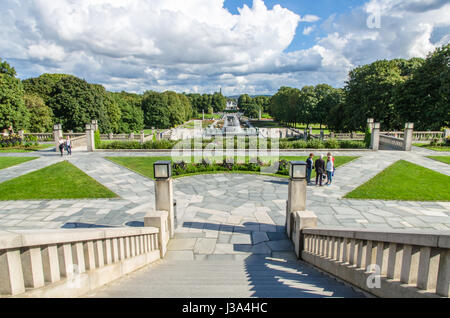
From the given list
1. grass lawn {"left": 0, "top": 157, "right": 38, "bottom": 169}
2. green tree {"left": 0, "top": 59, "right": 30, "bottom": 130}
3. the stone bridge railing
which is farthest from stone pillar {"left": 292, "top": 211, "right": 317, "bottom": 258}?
green tree {"left": 0, "top": 59, "right": 30, "bottom": 130}

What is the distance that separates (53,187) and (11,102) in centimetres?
2331

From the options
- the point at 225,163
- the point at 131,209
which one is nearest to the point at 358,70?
the point at 225,163

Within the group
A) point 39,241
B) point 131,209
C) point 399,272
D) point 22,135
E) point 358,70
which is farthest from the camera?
point 358,70

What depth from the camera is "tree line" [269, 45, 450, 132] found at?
25766mm

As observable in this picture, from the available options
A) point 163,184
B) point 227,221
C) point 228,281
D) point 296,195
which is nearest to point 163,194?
point 163,184

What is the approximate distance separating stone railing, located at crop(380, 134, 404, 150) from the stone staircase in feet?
70.3

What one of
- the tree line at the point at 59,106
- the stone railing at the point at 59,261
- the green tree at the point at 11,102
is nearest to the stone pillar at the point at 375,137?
the stone railing at the point at 59,261

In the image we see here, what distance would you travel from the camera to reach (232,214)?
9320mm

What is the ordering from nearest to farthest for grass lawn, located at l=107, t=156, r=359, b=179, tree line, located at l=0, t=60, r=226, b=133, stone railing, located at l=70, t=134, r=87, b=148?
1. grass lawn, located at l=107, t=156, r=359, b=179
2. stone railing, located at l=70, t=134, r=87, b=148
3. tree line, located at l=0, t=60, r=226, b=133

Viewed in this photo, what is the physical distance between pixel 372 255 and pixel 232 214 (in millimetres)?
5970

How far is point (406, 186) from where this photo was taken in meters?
12.1

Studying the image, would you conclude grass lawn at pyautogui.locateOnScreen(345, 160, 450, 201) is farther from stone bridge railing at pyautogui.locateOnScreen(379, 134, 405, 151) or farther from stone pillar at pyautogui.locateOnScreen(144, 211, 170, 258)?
stone bridge railing at pyautogui.locateOnScreen(379, 134, 405, 151)

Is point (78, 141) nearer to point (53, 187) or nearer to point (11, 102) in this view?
point (11, 102)
